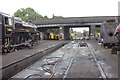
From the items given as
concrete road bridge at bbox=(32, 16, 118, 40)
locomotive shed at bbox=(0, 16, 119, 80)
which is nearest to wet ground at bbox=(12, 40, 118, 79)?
locomotive shed at bbox=(0, 16, 119, 80)

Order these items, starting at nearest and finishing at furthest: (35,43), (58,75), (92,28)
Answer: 1. (58,75)
2. (35,43)
3. (92,28)

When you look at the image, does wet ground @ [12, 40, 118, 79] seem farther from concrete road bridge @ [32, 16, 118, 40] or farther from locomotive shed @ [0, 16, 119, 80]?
concrete road bridge @ [32, 16, 118, 40]

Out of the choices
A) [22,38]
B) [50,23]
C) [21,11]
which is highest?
[21,11]

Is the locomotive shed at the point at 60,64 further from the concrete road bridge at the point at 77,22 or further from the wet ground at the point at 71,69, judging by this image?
the concrete road bridge at the point at 77,22

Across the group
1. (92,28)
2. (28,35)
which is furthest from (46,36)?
(28,35)

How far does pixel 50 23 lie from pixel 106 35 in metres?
19.3

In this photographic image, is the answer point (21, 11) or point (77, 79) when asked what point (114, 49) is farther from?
point (21, 11)

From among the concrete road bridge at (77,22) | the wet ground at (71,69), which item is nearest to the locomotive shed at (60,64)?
the wet ground at (71,69)

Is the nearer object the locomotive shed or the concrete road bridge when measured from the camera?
the locomotive shed

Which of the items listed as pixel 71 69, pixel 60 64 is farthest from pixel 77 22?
pixel 71 69

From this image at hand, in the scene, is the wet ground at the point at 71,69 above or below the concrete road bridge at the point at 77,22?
below

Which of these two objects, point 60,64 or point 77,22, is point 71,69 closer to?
point 60,64

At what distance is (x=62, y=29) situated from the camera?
2831 cm

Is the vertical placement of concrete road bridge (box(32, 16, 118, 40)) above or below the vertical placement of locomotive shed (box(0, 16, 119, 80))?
above
